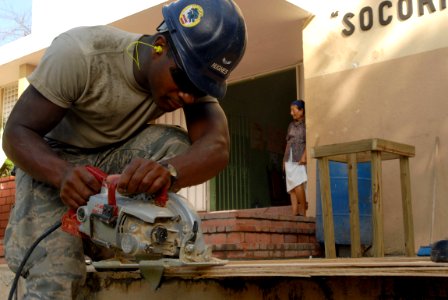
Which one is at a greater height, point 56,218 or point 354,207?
point 354,207

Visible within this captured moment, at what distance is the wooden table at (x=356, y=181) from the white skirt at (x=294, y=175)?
2217 mm

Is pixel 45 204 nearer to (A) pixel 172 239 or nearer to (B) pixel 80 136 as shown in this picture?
(B) pixel 80 136

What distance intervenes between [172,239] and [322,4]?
15.7 ft

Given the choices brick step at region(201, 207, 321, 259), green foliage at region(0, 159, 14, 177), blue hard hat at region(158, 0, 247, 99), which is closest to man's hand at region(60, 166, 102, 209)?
blue hard hat at region(158, 0, 247, 99)

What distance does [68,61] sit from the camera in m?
2.37

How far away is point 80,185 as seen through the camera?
7.18 feet

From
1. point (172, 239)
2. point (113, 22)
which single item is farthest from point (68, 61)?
point (113, 22)

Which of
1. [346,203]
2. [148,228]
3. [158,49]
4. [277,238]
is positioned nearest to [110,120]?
[158,49]

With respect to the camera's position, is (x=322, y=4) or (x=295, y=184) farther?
(x=295, y=184)

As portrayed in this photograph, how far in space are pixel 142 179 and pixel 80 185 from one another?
0.27 metres

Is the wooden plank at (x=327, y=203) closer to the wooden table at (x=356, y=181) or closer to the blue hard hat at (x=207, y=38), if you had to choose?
the wooden table at (x=356, y=181)

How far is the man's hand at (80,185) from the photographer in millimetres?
2193

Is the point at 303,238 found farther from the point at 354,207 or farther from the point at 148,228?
the point at 148,228

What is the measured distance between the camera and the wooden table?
4.38 meters
